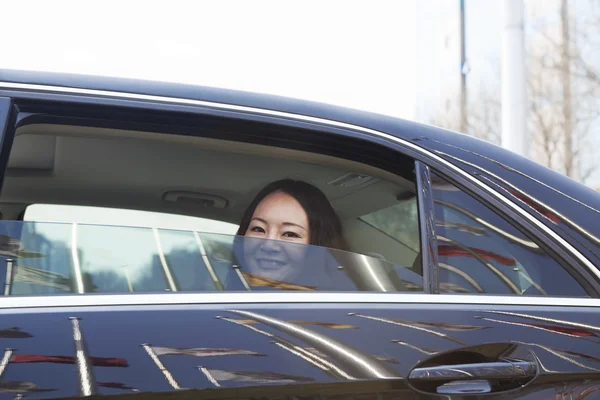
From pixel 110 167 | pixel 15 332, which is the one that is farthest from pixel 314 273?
pixel 110 167

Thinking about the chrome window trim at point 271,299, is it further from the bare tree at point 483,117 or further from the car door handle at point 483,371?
the bare tree at point 483,117

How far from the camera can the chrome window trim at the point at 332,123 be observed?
1.45 metres

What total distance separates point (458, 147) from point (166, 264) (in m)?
0.70

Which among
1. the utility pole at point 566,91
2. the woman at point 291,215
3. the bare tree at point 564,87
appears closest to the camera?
the woman at point 291,215

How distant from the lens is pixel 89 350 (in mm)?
1183

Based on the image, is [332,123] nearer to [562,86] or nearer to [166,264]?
[166,264]

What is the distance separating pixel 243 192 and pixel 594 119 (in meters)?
17.7

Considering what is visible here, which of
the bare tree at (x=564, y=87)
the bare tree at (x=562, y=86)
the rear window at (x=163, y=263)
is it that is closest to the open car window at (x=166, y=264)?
the rear window at (x=163, y=263)

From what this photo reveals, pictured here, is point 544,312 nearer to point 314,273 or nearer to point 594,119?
point 314,273

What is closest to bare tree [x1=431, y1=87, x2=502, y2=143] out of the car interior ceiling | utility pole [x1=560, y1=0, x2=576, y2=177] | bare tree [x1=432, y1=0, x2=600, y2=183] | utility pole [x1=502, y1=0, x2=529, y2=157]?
bare tree [x1=432, y1=0, x2=600, y2=183]

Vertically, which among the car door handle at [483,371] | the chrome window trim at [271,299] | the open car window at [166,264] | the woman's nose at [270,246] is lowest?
the car door handle at [483,371]

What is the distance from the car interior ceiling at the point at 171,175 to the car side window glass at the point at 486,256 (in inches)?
6.2

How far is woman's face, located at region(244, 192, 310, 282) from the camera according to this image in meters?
1.44

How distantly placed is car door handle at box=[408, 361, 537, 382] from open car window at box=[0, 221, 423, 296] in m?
0.20
